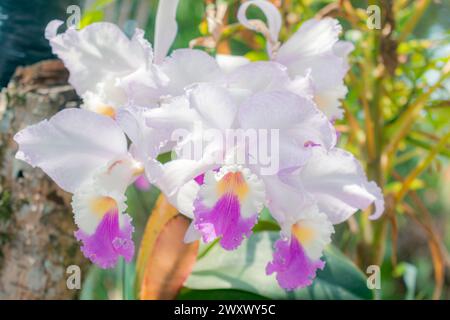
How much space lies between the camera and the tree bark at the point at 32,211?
688 mm

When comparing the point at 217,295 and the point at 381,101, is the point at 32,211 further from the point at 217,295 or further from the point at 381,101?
the point at 381,101

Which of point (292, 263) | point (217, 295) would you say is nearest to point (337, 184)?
point (292, 263)

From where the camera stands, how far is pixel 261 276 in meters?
0.62

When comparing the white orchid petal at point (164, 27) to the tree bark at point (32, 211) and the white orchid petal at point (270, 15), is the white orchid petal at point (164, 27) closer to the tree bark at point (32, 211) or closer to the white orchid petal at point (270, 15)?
the white orchid petal at point (270, 15)

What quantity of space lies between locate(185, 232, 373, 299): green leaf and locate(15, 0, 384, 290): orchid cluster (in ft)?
0.33

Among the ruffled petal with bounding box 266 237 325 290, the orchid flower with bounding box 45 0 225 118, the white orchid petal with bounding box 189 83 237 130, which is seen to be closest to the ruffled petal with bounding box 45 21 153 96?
the orchid flower with bounding box 45 0 225 118

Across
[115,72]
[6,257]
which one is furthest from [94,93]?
[6,257]

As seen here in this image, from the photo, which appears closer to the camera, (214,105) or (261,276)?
(214,105)

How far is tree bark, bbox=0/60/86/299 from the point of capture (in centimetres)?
69

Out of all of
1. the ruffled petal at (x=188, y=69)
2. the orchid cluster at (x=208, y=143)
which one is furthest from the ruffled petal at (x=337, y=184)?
the ruffled petal at (x=188, y=69)

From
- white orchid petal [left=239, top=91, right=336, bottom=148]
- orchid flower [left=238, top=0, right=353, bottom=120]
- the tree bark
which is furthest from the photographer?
the tree bark

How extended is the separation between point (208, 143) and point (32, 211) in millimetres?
304

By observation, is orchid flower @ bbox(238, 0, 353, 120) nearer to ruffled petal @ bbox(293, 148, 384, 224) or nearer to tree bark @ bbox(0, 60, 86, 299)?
ruffled petal @ bbox(293, 148, 384, 224)
